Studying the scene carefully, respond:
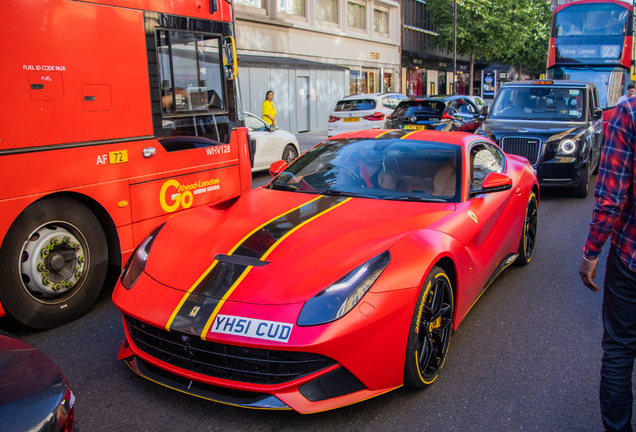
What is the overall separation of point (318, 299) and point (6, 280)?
2442 millimetres

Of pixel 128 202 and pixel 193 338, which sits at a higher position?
pixel 128 202

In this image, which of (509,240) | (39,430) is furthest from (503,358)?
(39,430)

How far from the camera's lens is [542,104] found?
33.1 feet

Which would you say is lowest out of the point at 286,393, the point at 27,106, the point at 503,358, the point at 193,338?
the point at 503,358

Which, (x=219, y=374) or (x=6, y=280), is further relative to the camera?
(x=6, y=280)

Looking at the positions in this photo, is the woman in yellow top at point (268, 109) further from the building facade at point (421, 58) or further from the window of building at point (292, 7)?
the building facade at point (421, 58)

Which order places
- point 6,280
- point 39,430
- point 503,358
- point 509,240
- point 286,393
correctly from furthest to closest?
point 509,240, point 6,280, point 503,358, point 286,393, point 39,430

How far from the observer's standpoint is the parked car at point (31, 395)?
1.70 metres

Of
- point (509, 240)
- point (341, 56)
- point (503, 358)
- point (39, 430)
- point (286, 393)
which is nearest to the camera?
point (39, 430)

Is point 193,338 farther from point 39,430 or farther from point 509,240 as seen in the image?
point 509,240

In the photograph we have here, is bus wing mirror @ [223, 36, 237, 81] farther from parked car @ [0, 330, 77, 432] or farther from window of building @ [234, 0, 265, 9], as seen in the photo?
window of building @ [234, 0, 265, 9]

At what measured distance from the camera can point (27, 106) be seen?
3.92 meters

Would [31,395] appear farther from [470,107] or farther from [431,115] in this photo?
[470,107]

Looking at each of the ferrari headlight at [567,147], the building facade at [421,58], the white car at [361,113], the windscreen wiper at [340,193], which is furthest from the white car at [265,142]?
the building facade at [421,58]
